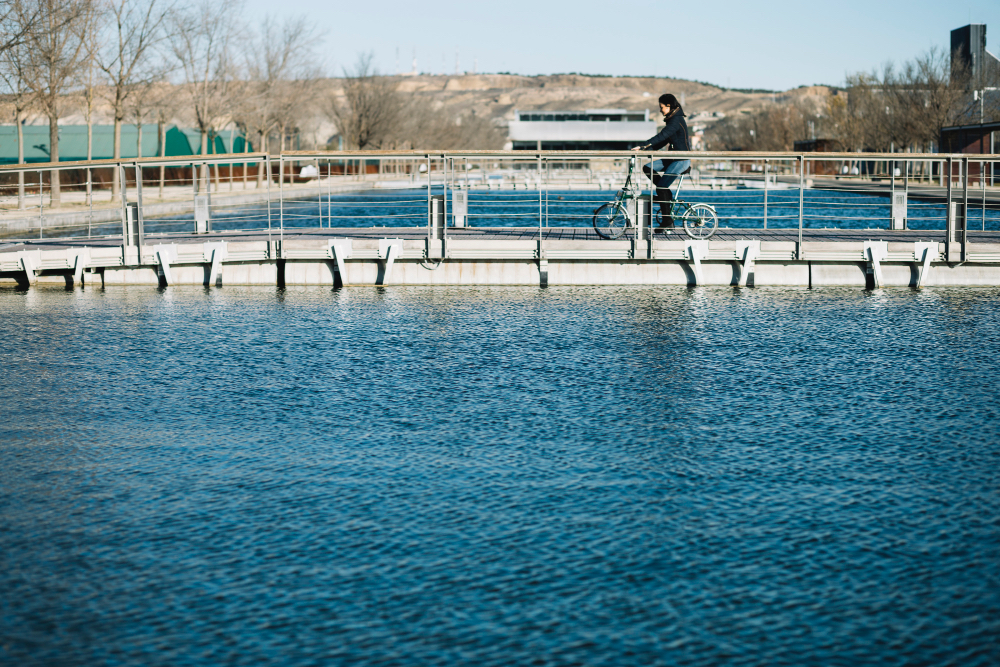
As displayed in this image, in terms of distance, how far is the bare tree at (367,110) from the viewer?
88.3 m

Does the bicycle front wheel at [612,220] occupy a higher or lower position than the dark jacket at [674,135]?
lower

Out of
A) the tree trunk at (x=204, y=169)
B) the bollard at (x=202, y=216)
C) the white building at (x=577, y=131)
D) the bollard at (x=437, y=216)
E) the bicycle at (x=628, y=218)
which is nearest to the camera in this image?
the bollard at (x=437, y=216)

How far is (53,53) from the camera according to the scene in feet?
120

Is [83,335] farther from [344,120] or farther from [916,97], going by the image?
[344,120]

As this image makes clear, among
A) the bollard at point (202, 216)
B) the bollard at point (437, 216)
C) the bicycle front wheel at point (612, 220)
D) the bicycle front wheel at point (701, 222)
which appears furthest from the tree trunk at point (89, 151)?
the bicycle front wheel at point (701, 222)

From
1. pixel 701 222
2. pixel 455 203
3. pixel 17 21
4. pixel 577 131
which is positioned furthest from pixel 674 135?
pixel 577 131

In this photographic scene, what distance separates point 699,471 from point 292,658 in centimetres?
306

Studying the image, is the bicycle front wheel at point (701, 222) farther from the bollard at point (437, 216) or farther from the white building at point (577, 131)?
the white building at point (577, 131)

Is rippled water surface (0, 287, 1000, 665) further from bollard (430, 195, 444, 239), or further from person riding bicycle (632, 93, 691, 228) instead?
person riding bicycle (632, 93, 691, 228)

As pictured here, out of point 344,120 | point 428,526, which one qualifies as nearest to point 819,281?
point 428,526

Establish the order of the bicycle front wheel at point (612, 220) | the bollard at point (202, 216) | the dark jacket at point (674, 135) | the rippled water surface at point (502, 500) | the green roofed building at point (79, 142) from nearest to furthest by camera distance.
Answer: the rippled water surface at point (502, 500), the dark jacket at point (674, 135), the bicycle front wheel at point (612, 220), the bollard at point (202, 216), the green roofed building at point (79, 142)

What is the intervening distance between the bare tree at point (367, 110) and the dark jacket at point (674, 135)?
7297 centimetres

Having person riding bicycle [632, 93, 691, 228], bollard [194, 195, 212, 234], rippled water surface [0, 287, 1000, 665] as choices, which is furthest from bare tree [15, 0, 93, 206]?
rippled water surface [0, 287, 1000, 665]

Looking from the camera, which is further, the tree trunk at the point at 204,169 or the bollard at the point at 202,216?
the bollard at the point at 202,216
